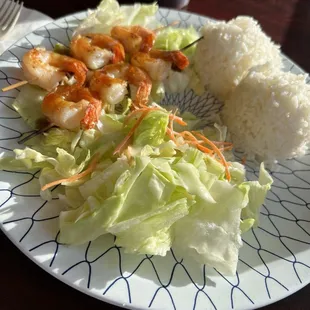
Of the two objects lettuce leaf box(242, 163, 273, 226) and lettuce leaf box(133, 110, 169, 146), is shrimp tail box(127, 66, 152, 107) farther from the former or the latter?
lettuce leaf box(242, 163, 273, 226)

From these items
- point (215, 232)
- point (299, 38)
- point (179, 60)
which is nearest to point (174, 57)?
point (179, 60)

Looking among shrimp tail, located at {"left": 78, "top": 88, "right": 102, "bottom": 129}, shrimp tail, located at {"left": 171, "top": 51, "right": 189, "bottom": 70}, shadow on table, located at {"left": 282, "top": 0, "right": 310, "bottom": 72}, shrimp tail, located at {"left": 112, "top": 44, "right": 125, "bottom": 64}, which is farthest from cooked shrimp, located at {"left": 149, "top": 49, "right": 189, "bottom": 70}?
shadow on table, located at {"left": 282, "top": 0, "right": 310, "bottom": 72}

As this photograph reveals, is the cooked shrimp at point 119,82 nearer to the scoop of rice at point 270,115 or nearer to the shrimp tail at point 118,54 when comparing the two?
the shrimp tail at point 118,54

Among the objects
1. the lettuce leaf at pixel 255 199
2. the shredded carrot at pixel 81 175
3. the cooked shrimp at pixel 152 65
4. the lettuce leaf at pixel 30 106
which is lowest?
the lettuce leaf at pixel 255 199

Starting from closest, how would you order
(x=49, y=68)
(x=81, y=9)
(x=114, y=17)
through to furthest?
(x=49, y=68) → (x=114, y=17) → (x=81, y=9)

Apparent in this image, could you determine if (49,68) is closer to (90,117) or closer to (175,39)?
(90,117)

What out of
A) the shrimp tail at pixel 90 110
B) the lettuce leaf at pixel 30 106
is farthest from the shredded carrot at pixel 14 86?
the shrimp tail at pixel 90 110

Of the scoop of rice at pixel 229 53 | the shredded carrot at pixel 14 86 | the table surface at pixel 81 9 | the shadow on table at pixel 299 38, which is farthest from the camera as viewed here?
the shadow on table at pixel 299 38
